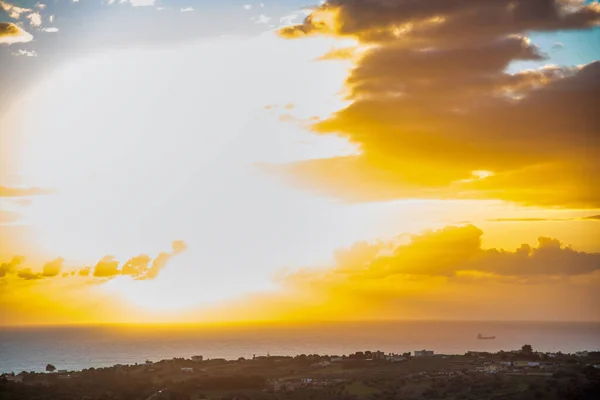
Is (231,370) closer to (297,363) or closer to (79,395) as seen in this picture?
(297,363)

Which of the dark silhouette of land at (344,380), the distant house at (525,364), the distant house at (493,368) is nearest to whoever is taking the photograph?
the dark silhouette of land at (344,380)

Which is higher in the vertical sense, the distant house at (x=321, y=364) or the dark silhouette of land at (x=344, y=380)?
the distant house at (x=321, y=364)

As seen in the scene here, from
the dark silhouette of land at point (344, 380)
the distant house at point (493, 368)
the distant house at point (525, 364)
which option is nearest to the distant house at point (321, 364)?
the dark silhouette of land at point (344, 380)

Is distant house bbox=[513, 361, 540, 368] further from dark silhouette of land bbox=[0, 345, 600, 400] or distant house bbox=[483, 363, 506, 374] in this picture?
distant house bbox=[483, 363, 506, 374]

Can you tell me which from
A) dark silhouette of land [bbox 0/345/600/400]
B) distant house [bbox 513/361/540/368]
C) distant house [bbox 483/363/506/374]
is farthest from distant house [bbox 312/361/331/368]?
distant house [bbox 513/361/540/368]

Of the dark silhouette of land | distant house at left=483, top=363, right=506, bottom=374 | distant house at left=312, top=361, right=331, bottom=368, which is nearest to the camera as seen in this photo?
the dark silhouette of land

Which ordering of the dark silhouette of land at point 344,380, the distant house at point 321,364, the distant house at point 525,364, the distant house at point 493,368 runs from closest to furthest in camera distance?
1. the dark silhouette of land at point 344,380
2. the distant house at point 493,368
3. the distant house at point 525,364
4. the distant house at point 321,364

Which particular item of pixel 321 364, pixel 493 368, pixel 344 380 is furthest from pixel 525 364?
pixel 321 364

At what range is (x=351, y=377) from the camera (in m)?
96.2

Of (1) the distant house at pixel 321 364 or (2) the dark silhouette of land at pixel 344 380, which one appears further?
(1) the distant house at pixel 321 364

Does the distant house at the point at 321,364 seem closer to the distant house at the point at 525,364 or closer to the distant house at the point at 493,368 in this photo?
the distant house at the point at 493,368

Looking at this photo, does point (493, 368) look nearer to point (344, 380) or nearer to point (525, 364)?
point (525, 364)

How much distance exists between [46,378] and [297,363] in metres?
39.6

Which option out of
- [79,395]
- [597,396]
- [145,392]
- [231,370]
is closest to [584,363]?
[597,396]
